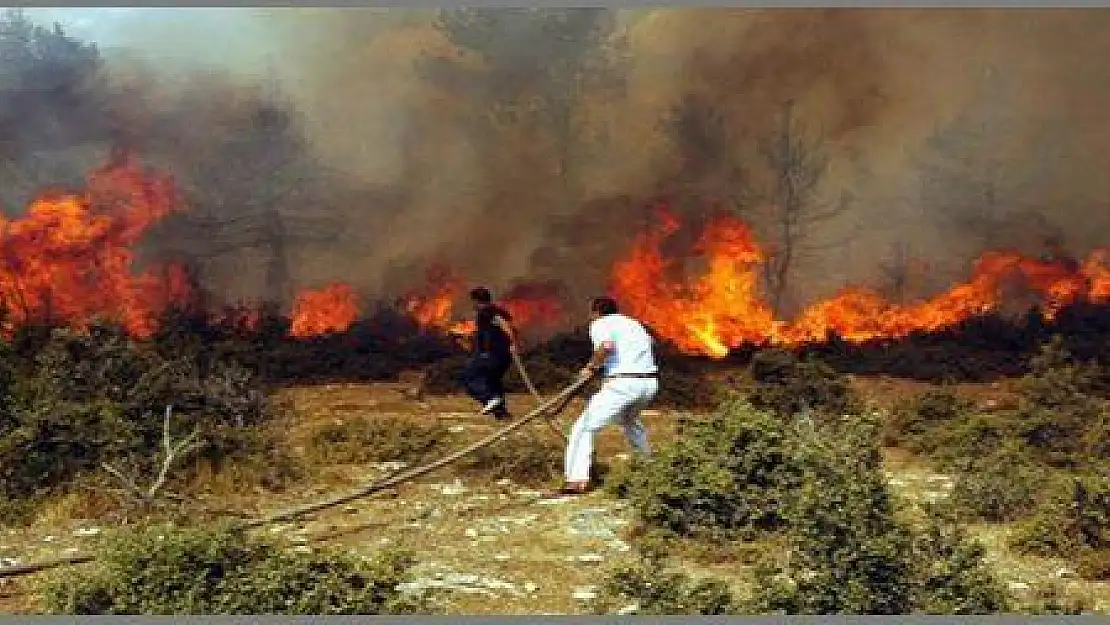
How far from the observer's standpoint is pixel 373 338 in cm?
1898

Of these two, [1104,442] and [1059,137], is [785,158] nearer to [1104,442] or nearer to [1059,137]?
[1059,137]

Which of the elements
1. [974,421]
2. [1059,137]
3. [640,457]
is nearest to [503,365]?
[640,457]

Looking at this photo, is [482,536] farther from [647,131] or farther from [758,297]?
[647,131]

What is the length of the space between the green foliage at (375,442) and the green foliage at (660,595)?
4702 mm

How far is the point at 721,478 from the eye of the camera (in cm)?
993

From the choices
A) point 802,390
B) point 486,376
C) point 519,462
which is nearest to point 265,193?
point 486,376

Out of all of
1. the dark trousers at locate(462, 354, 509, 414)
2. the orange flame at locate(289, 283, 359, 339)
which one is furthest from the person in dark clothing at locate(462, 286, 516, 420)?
the orange flame at locate(289, 283, 359, 339)

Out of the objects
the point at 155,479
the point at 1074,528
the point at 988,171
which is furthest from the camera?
the point at 988,171

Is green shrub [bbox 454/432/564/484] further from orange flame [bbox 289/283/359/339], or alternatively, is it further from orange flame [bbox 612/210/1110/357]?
orange flame [bbox 289/283/359/339]

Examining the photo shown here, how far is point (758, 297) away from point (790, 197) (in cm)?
194

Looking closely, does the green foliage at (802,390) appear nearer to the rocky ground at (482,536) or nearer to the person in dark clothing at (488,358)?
the rocky ground at (482,536)

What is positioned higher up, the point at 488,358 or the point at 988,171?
the point at 988,171

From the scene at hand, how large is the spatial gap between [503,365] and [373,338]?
506 cm

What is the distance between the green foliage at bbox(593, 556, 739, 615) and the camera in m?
7.86
